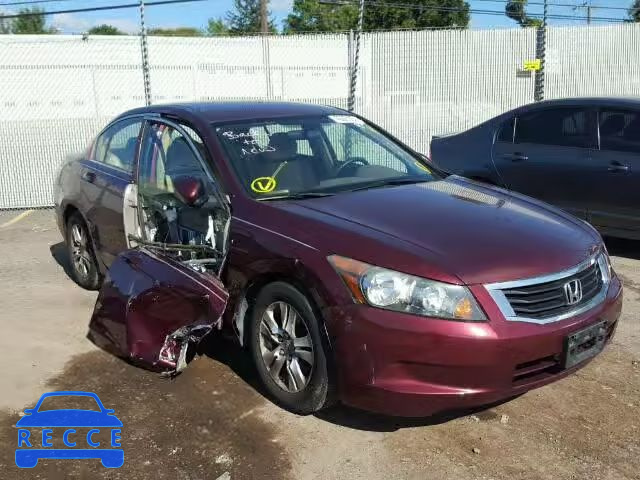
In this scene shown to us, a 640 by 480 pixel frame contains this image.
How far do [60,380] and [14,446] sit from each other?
76 cm

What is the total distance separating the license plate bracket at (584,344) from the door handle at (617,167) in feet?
11.0

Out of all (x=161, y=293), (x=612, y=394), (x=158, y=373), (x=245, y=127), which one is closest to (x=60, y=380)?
(x=158, y=373)

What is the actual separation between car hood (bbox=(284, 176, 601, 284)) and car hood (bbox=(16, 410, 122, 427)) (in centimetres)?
155

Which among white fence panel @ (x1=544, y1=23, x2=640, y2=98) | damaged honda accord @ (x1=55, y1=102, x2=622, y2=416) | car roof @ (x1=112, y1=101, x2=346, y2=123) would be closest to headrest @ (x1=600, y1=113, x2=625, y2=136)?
damaged honda accord @ (x1=55, y1=102, x2=622, y2=416)

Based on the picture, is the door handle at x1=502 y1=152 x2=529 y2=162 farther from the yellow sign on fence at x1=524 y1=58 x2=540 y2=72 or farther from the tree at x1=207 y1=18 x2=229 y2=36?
the tree at x1=207 y1=18 x2=229 y2=36

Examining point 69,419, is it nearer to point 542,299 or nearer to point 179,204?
point 179,204

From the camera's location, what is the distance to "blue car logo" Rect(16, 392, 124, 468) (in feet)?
10.6

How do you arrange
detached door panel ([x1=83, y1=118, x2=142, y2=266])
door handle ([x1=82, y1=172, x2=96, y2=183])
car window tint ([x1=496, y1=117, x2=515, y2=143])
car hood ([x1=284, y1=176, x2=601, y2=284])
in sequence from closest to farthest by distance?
car hood ([x1=284, y1=176, x2=601, y2=284]), detached door panel ([x1=83, y1=118, x2=142, y2=266]), door handle ([x1=82, y1=172, x2=96, y2=183]), car window tint ([x1=496, y1=117, x2=515, y2=143])

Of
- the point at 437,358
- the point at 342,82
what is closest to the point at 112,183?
the point at 437,358

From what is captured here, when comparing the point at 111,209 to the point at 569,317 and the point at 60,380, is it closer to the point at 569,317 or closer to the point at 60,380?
the point at 60,380

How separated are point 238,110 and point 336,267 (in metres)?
1.83

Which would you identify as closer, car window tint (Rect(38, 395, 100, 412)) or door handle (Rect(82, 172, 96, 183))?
car window tint (Rect(38, 395, 100, 412))

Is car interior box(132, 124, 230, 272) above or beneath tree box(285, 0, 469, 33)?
beneath

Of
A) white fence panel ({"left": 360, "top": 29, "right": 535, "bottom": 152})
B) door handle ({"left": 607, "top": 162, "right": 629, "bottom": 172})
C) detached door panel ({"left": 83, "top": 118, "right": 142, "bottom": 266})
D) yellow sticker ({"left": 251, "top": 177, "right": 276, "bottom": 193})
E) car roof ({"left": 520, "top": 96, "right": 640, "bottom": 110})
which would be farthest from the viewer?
white fence panel ({"left": 360, "top": 29, "right": 535, "bottom": 152})
